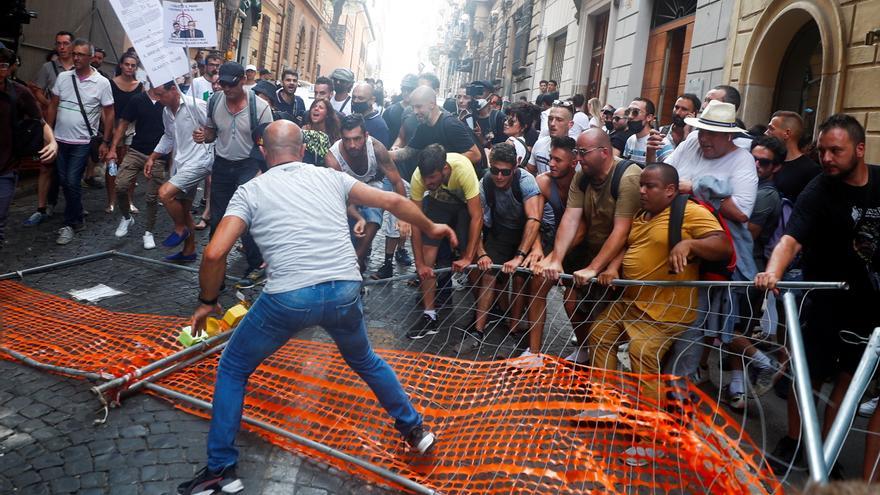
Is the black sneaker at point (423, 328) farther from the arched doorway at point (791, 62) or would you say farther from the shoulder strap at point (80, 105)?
the arched doorway at point (791, 62)

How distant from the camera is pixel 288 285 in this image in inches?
118

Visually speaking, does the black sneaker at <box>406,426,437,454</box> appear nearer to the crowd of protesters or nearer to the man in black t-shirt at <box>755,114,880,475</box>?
the crowd of protesters

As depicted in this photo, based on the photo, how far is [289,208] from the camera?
10.3ft

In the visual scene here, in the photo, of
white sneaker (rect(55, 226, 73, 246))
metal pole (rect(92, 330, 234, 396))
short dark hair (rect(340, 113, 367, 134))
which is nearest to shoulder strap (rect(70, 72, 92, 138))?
white sneaker (rect(55, 226, 73, 246))

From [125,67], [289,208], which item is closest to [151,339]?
[289,208]

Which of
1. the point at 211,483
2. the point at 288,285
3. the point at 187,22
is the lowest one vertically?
the point at 211,483

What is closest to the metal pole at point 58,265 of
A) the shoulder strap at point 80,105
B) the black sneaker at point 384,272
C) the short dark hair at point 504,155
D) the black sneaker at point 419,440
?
the shoulder strap at point 80,105

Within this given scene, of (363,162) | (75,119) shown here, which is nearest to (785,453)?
(363,162)

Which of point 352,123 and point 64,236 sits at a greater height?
point 352,123

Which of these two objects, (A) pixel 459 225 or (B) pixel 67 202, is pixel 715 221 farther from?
(B) pixel 67 202

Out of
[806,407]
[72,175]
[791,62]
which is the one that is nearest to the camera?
[806,407]

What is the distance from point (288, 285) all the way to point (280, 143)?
82 cm

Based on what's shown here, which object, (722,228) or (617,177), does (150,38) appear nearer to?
(617,177)

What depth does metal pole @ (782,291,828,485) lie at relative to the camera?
2.10m
